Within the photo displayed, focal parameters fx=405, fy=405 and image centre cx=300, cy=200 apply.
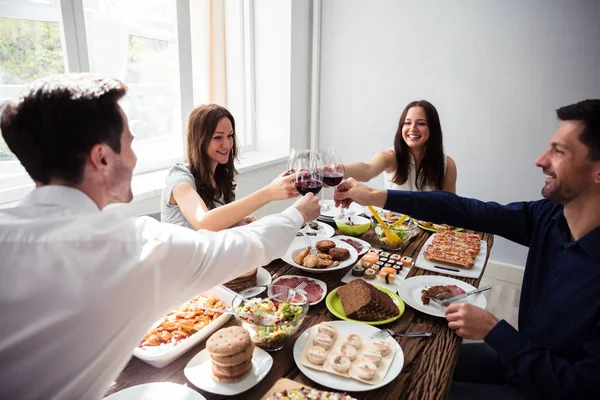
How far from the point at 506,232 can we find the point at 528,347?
616 mm

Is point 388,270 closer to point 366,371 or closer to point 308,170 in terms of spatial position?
point 308,170

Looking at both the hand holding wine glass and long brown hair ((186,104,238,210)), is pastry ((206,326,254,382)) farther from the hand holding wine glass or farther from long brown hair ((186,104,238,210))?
long brown hair ((186,104,238,210))

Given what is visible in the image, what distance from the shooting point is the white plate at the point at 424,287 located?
1.33 m

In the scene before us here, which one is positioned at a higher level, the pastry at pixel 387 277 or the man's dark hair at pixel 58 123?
the man's dark hair at pixel 58 123

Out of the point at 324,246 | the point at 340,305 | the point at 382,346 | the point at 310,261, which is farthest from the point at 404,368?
the point at 324,246

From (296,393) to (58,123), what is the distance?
0.77 meters

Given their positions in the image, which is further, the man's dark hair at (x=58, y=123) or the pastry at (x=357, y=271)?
the pastry at (x=357, y=271)

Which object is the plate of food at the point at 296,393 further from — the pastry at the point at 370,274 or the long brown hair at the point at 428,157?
the long brown hair at the point at 428,157

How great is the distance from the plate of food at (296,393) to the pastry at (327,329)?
21 centimetres

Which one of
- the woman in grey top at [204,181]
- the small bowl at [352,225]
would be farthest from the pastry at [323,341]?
the small bowl at [352,225]

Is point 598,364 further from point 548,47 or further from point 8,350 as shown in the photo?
point 548,47

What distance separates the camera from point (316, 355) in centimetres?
105

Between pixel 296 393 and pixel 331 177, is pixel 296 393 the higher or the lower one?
the lower one

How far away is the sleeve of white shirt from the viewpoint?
0.85 metres
